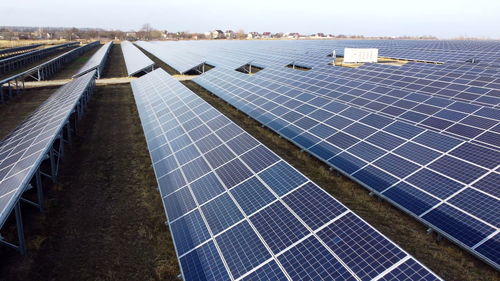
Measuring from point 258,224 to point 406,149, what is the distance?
32.2 feet

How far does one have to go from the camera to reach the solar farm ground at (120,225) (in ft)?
35.1

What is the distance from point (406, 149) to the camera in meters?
15.1

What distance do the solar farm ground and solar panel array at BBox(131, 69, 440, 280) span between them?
2.06 meters

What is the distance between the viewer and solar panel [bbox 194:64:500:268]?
1152 cm

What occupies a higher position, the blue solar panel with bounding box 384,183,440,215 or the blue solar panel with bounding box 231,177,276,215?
the blue solar panel with bounding box 231,177,276,215

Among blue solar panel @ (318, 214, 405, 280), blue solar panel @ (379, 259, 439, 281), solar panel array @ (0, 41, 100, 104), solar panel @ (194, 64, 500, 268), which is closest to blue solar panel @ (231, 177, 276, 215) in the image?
blue solar panel @ (318, 214, 405, 280)

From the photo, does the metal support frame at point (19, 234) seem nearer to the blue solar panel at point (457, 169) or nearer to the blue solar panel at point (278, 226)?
the blue solar panel at point (278, 226)

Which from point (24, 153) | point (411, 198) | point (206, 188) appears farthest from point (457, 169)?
point (24, 153)

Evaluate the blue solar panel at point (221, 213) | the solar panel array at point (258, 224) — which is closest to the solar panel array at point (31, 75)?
the solar panel array at point (258, 224)

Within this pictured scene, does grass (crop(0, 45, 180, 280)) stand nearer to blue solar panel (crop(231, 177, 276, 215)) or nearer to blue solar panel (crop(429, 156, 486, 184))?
blue solar panel (crop(231, 177, 276, 215))

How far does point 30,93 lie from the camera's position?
3822 centimetres

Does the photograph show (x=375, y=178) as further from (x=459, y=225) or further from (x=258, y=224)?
(x=258, y=224)

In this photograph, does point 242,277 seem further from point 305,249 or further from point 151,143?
point 151,143

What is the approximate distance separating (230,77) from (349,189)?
80.9 ft
